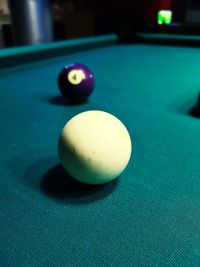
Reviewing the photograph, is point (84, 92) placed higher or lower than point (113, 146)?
lower

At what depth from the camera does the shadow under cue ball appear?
78 centimetres

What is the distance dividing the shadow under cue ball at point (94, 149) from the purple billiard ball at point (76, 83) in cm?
→ 71

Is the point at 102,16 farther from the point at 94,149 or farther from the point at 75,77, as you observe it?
the point at 94,149

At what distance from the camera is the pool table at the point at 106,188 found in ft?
2.06

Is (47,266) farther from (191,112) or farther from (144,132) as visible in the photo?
(191,112)

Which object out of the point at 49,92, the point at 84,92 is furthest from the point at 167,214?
the point at 49,92

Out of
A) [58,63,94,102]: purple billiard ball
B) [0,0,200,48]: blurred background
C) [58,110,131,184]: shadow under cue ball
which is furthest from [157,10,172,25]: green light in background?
[58,110,131,184]: shadow under cue ball

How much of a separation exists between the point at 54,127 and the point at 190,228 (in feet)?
2.53

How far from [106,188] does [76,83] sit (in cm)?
80

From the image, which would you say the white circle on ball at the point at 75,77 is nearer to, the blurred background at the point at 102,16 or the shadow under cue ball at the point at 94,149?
the shadow under cue ball at the point at 94,149

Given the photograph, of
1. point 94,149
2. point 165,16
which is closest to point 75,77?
point 94,149

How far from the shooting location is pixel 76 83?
4.96 feet

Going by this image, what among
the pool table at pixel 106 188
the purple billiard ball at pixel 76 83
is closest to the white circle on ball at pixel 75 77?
the purple billiard ball at pixel 76 83

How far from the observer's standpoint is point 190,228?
27.0 inches
